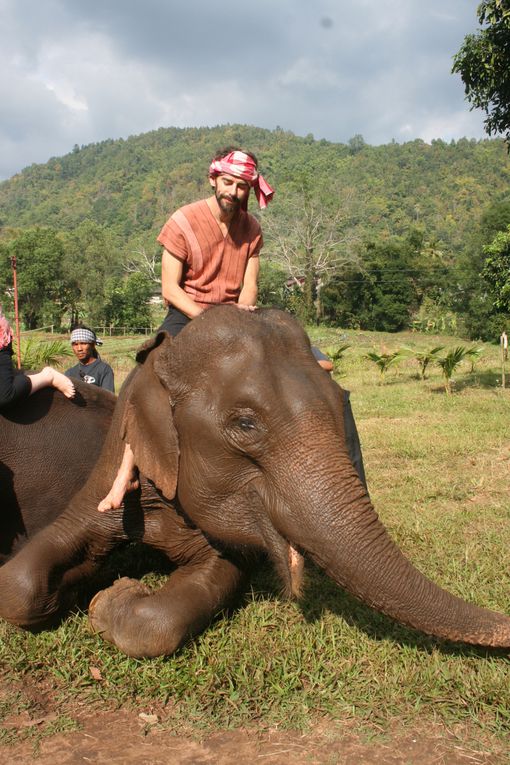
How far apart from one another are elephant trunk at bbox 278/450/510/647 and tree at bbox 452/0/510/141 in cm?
1274

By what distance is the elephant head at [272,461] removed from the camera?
103 inches

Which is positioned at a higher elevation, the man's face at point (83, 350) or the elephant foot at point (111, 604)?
the man's face at point (83, 350)

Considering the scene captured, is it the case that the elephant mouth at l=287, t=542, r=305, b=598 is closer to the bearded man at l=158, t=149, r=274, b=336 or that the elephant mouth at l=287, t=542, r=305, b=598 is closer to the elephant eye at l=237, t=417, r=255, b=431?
the elephant eye at l=237, t=417, r=255, b=431

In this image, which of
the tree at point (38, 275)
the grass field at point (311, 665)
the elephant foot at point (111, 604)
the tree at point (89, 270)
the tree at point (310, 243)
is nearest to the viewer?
the grass field at point (311, 665)

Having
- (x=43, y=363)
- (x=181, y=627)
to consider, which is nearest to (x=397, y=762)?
(x=181, y=627)

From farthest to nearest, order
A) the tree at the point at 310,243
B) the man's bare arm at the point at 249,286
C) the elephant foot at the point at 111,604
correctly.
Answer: the tree at the point at 310,243 → the man's bare arm at the point at 249,286 → the elephant foot at the point at 111,604

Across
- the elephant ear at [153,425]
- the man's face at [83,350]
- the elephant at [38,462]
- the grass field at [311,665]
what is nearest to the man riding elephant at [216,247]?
the elephant ear at [153,425]

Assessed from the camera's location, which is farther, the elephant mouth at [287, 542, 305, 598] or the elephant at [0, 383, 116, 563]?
the elephant at [0, 383, 116, 563]

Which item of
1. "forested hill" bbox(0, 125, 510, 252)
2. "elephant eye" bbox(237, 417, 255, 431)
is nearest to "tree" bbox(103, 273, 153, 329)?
"forested hill" bbox(0, 125, 510, 252)

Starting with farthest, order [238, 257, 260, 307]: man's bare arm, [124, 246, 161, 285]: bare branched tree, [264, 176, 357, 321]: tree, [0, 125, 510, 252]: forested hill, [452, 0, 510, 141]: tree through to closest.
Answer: [0, 125, 510, 252]: forested hill → [124, 246, 161, 285]: bare branched tree → [264, 176, 357, 321]: tree → [452, 0, 510, 141]: tree → [238, 257, 260, 307]: man's bare arm

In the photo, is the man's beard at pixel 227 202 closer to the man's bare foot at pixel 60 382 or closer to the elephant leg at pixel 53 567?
the man's bare foot at pixel 60 382

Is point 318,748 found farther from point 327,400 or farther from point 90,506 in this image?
point 90,506

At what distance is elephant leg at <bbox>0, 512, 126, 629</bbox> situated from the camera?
3533 mm

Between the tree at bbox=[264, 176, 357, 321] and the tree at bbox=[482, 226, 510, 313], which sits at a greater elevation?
the tree at bbox=[264, 176, 357, 321]
